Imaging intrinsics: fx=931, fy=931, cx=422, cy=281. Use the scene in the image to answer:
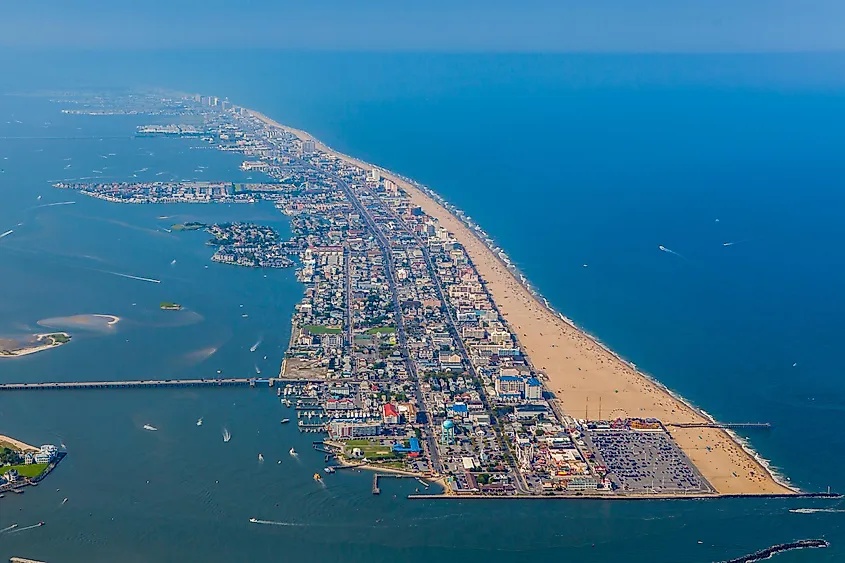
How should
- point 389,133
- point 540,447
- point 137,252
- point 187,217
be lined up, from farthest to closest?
point 389,133 → point 187,217 → point 137,252 → point 540,447

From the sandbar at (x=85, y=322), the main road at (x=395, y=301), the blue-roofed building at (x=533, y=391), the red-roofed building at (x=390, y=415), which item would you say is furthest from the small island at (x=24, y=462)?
the blue-roofed building at (x=533, y=391)

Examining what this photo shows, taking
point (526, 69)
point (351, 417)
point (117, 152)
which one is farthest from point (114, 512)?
point (526, 69)

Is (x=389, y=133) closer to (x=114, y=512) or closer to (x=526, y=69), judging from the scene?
(x=114, y=512)

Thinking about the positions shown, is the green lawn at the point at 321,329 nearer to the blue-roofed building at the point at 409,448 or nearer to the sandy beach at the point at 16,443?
the blue-roofed building at the point at 409,448

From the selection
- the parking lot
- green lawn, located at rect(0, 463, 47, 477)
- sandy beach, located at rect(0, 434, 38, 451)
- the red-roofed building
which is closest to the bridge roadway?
sandy beach, located at rect(0, 434, 38, 451)

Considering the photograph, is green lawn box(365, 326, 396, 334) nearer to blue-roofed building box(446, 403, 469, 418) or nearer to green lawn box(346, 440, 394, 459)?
blue-roofed building box(446, 403, 469, 418)

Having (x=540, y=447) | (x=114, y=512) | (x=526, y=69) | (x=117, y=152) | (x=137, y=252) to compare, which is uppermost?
(x=526, y=69)
